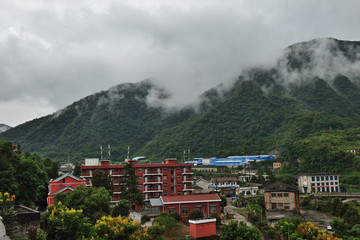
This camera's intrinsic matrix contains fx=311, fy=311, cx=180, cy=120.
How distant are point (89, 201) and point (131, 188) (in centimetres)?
2086

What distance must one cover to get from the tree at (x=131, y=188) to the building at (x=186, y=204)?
5.61 meters

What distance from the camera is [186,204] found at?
136 ft

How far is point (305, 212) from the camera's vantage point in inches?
2085

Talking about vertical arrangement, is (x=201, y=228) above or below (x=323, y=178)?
below

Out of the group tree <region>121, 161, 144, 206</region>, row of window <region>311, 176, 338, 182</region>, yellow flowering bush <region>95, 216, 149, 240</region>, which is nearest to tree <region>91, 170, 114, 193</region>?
tree <region>121, 161, 144, 206</region>

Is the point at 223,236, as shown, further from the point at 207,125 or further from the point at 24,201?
the point at 207,125

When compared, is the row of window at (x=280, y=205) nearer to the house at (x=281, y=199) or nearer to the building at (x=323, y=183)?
the house at (x=281, y=199)

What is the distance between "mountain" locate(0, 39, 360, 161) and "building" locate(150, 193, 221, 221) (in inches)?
2589

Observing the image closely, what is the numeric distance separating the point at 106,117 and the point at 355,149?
400 feet

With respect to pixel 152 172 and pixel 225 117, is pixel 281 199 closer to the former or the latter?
pixel 152 172

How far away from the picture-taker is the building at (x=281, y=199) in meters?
50.2

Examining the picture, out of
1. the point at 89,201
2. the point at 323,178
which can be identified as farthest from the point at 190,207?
the point at 323,178

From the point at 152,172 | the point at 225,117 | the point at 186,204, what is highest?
the point at 225,117

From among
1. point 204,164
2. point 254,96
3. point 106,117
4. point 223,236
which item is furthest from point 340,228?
point 106,117
